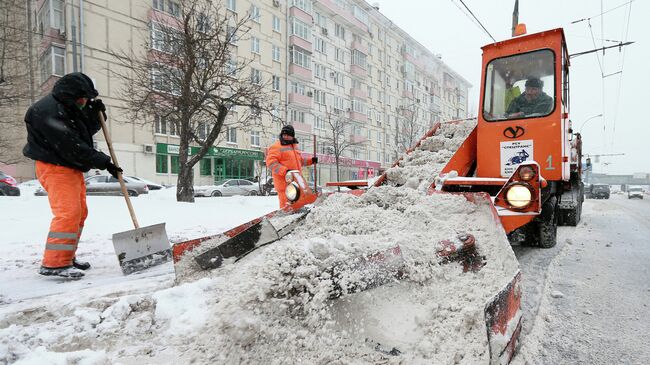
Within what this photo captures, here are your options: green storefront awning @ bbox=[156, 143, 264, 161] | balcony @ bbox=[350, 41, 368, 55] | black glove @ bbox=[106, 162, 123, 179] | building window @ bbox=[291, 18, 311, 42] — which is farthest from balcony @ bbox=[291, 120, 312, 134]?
black glove @ bbox=[106, 162, 123, 179]

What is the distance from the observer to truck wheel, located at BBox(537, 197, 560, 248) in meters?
4.72

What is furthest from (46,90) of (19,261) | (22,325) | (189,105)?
(22,325)

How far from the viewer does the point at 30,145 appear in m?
3.18

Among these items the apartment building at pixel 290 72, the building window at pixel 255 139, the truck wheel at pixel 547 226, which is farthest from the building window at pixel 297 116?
the truck wheel at pixel 547 226

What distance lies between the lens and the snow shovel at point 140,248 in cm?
334

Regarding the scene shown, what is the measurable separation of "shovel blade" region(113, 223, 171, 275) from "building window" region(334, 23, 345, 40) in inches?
1481

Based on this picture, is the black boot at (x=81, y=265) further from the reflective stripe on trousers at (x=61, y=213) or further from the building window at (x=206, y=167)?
the building window at (x=206, y=167)

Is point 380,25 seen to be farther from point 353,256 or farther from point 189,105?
point 353,256

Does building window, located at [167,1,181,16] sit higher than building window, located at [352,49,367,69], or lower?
lower

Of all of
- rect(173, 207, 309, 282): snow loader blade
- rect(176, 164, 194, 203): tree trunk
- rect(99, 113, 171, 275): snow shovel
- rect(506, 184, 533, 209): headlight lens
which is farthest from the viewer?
rect(176, 164, 194, 203): tree trunk

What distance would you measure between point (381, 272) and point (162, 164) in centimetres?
2570

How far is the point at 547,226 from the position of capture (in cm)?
491

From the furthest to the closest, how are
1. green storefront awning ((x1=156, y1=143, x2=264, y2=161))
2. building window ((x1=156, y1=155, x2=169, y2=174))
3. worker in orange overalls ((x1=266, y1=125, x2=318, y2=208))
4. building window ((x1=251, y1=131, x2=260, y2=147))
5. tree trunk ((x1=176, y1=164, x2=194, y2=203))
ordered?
building window ((x1=251, y1=131, x2=260, y2=147)) → building window ((x1=156, y1=155, x2=169, y2=174)) → green storefront awning ((x1=156, y1=143, x2=264, y2=161)) → tree trunk ((x1=176, y1=164, x2=194, y2=203)) → worker in orange overalls ((x1=266, y1=125, x2=318, y2=208))

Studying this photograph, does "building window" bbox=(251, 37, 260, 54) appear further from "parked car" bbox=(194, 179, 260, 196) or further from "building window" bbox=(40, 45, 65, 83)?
"building window" bbox=(40, 45, 65, 83)
